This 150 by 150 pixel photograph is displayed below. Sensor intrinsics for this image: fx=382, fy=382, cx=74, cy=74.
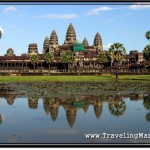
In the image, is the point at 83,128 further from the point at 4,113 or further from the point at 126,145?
the point at 4,113

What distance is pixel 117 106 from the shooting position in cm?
2289

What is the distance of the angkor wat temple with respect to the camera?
105 metres

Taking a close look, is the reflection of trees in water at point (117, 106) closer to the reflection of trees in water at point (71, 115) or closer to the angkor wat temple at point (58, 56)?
the reflection of trees in water at point (71, 115)

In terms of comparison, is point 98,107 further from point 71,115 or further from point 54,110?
point 71,115

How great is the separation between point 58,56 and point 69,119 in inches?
3783

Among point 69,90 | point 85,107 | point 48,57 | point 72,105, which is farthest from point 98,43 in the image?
point 85,107

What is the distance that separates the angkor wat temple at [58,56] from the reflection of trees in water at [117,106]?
2317 inches

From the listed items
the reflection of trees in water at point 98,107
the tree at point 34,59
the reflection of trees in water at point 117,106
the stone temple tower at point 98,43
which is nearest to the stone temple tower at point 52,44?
the stone temple tower at point 98,43

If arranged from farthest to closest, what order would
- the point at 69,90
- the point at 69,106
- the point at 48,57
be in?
the point at 48,57, the point at 69,90, the point at 69,106

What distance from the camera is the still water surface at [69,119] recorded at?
45.7ft

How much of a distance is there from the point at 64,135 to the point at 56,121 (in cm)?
330

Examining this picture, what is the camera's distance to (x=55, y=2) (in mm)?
12625

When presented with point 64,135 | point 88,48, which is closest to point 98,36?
point 88,48

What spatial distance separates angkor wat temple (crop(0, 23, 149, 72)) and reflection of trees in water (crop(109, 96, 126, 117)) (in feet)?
193
